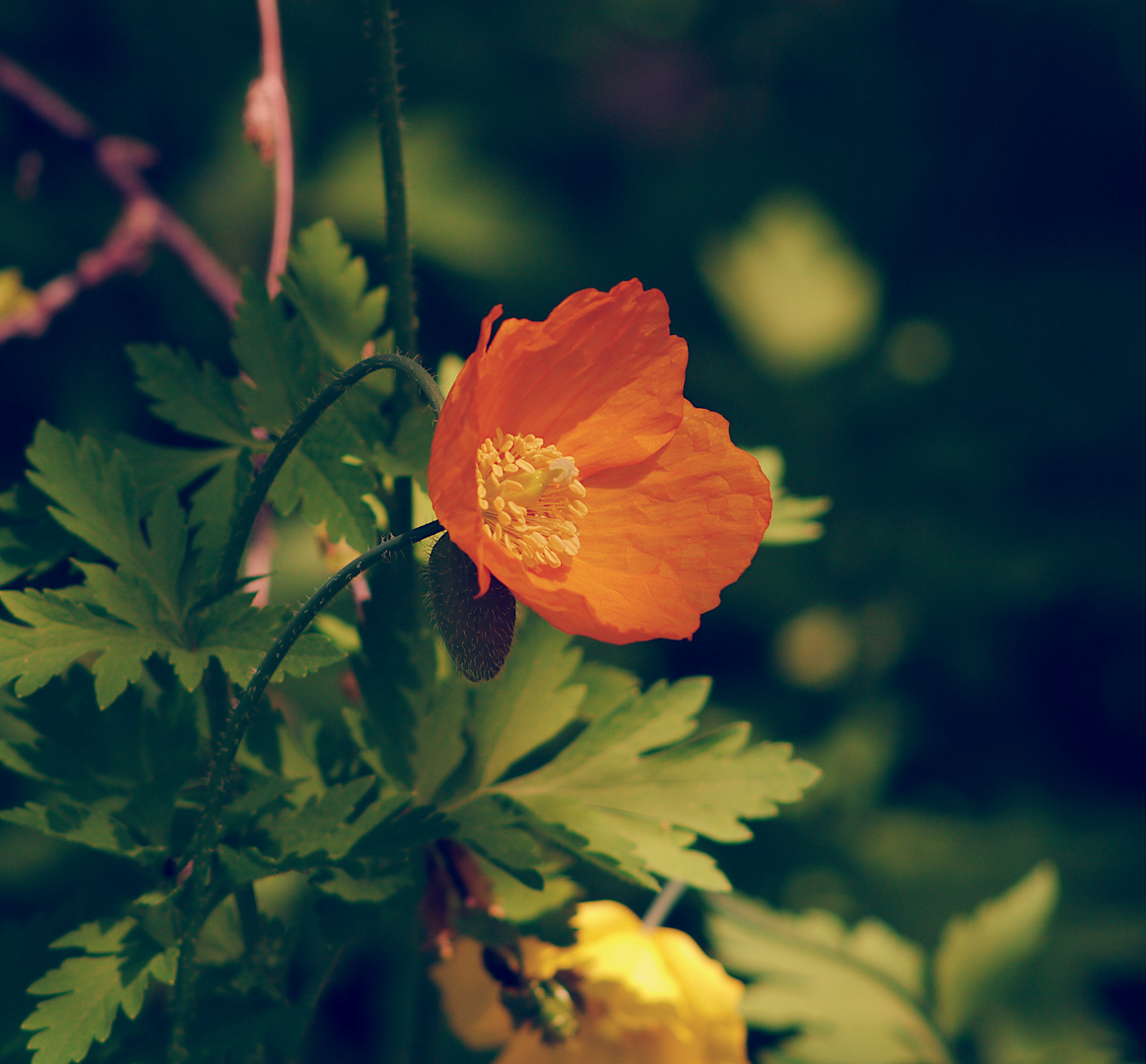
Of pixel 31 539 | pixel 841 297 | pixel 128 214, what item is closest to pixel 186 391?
pixel 31 539

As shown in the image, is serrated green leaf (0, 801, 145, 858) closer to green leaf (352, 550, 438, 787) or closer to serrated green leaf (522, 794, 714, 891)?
green leaf (352, 550, 438, 787)

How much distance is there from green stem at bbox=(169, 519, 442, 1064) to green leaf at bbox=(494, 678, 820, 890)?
32 cm

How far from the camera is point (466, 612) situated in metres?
0.84

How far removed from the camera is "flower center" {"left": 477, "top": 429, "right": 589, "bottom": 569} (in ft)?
3.22

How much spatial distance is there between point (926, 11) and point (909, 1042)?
2.95m

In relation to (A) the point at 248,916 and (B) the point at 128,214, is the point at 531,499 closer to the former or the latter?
(A) the point at 248,916

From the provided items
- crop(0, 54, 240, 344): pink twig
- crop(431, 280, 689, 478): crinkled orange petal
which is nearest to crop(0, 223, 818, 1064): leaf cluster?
crop(431, 280, 689, 478): crinkled orange petal

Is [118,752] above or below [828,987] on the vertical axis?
above

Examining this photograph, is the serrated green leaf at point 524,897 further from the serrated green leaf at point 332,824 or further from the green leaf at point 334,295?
the green leaf at point 334,295

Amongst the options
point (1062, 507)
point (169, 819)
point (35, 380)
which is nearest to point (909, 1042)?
point (169, 819)

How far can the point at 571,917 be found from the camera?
1.14m

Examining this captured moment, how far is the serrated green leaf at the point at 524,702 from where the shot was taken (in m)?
1.07

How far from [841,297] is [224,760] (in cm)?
243

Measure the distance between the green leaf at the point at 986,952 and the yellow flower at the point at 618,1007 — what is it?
46 cm
